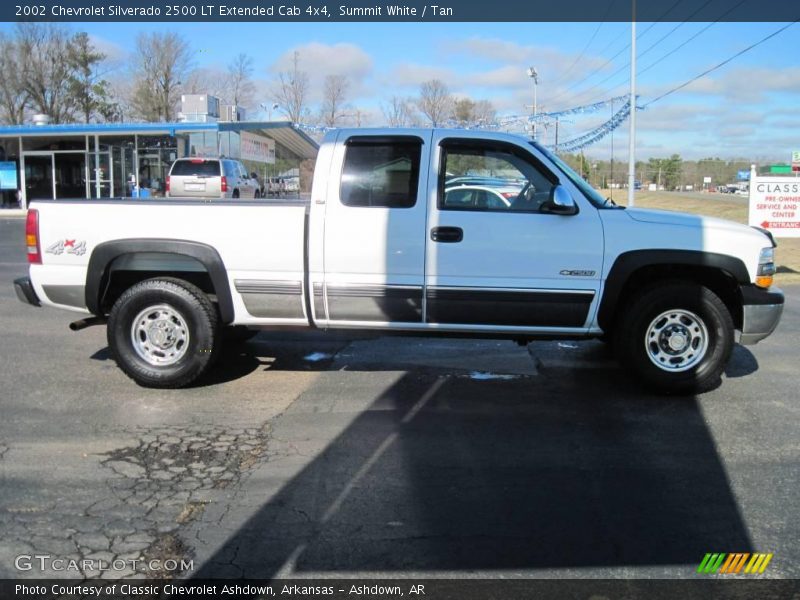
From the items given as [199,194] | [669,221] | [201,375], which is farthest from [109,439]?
[199,194]

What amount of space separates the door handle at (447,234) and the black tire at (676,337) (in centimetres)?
152

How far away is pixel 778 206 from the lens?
44.6 feet

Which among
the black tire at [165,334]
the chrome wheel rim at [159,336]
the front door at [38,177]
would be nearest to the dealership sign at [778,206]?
the black tire at [165,334]

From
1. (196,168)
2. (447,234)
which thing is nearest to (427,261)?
(447,234)

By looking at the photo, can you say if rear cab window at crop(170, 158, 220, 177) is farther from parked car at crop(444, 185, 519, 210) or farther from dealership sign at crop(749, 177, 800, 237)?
parked car at crop(444, 185, 519, 210)

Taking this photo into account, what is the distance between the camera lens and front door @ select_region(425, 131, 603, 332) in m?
5.57

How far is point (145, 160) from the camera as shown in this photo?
108 feet

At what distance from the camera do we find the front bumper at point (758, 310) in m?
5.64

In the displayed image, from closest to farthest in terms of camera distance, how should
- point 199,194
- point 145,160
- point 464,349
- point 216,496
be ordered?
point 216,496, point 464,349, point 199,194, point 145,160

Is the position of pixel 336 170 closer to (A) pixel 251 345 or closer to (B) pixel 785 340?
(A) pixel 251 345

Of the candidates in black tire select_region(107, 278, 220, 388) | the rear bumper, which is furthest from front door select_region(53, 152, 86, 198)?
black tire select_region(107, 278, 220, 388)

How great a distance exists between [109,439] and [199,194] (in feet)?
66.1

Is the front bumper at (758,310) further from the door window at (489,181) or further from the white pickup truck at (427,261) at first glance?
the door window at (489,181)

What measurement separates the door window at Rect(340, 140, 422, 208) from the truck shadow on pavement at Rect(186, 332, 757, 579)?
5.20ft
